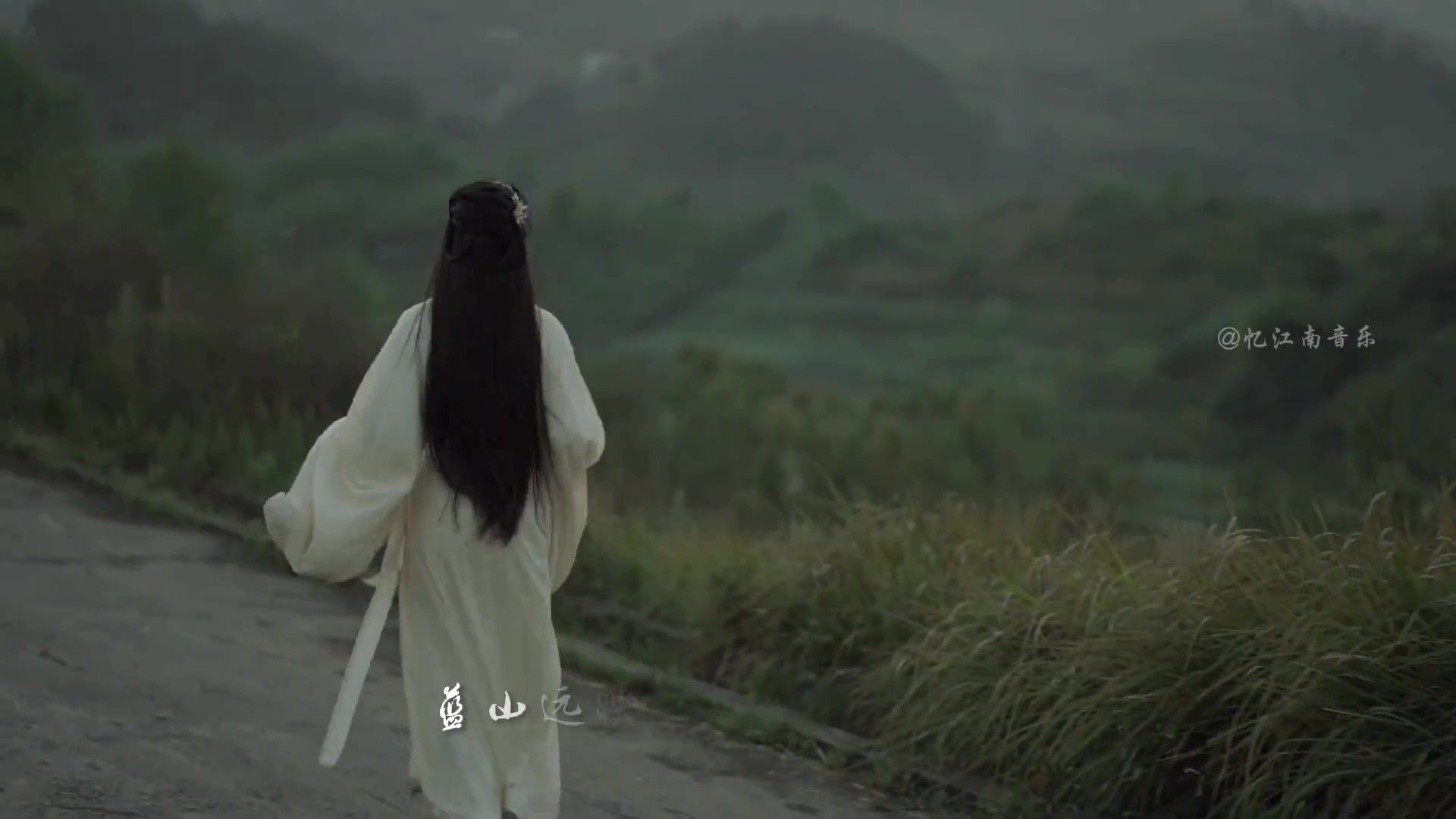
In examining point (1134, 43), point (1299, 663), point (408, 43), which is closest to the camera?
point (1299, 663)

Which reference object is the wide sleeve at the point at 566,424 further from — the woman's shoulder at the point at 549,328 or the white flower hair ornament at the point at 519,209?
the white flower hair ornament at the point at 519,209

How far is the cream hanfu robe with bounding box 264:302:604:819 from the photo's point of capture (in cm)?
407

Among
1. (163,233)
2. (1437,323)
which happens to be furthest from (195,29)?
(1437,323)

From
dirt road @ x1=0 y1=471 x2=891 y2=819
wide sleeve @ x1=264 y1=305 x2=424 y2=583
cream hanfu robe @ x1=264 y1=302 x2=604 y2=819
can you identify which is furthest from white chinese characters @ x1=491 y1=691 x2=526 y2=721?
dirt road @ x1=0 y1=471 x2=891 y2=819

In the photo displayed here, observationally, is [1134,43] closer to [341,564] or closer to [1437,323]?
[1437,323]

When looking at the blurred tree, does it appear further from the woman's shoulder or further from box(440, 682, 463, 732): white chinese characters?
box(440, 682, 463, 732): white chinese characters

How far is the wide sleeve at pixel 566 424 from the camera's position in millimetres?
4184

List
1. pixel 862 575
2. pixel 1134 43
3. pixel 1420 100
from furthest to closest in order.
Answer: pixel 1134 43 → pixel 1420 100 → pixel 862 575

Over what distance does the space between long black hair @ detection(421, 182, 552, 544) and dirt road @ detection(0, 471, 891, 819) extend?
1986 millimetres

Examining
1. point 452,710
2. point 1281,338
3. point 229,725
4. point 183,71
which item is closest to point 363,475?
point 452,710

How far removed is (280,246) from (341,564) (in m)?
10.8

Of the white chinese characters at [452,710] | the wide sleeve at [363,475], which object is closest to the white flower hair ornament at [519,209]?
the wide sleeve at [363,475]

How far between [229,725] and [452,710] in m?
2.66

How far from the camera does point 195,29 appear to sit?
14961 mm
